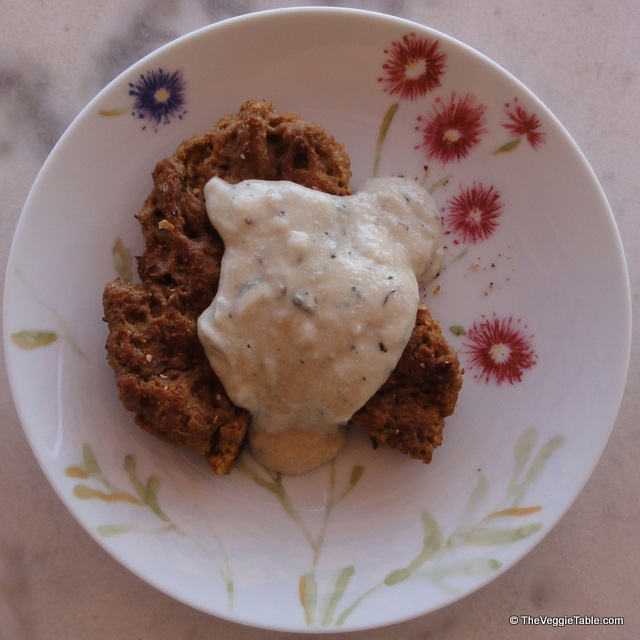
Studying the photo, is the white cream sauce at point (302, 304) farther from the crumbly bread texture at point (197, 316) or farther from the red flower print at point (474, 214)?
the red flower print at point (474, 214)

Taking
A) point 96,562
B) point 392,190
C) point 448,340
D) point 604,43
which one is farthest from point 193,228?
point 604,43

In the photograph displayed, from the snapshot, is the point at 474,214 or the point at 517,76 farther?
the point at 517,76

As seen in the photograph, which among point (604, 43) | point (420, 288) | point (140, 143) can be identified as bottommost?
point (420, 288)

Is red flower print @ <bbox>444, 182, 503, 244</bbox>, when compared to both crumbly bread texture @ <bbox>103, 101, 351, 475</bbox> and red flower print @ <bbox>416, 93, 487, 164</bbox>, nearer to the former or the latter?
red flower print @ <bbox>416, 93, 487, 164</bbox>

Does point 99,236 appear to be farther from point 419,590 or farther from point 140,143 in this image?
point 419,590

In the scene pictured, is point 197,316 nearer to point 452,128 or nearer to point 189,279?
point 189,279

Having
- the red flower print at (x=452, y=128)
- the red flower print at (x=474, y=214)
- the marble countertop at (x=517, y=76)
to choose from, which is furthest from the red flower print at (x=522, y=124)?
the marble countertop at (x=517, y=76)

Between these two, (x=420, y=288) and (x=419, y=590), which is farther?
(x=420, y=288)

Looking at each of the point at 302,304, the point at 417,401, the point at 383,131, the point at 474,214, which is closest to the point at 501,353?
the point at 417,401
